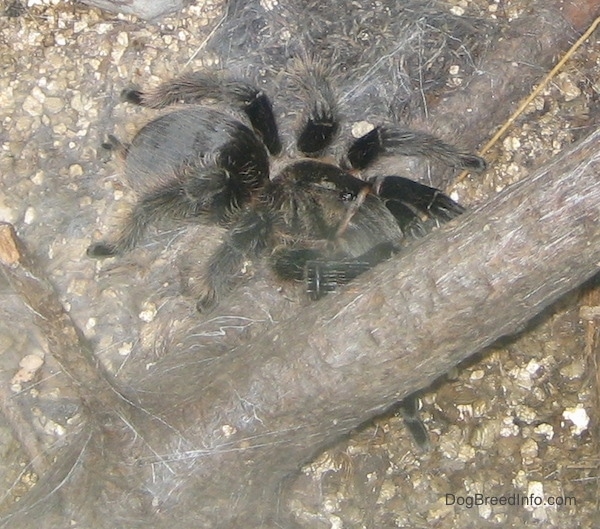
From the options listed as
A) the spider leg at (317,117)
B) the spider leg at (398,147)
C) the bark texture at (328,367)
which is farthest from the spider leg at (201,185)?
the bark texture at (328,367)

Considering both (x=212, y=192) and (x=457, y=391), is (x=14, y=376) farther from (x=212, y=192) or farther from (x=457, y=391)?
(x=457, y=391)

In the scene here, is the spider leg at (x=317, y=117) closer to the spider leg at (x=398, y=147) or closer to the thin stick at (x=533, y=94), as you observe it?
the spider leg at (x=398, y=147)

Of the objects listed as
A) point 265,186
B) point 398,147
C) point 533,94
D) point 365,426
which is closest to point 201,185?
point 265,186

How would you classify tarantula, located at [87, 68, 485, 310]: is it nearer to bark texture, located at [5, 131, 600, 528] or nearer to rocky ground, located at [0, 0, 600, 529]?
rocky ground, located at [0, 0, 600, 529]

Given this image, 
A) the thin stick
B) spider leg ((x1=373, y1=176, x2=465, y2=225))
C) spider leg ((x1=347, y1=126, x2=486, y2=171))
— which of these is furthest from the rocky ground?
spider leg ((x1=373, y1=176, x2=465, y2=225))

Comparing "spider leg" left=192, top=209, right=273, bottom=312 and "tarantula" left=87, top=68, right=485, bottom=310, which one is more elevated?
"tarantula" left=87, top=68, right=485, bottom=310
